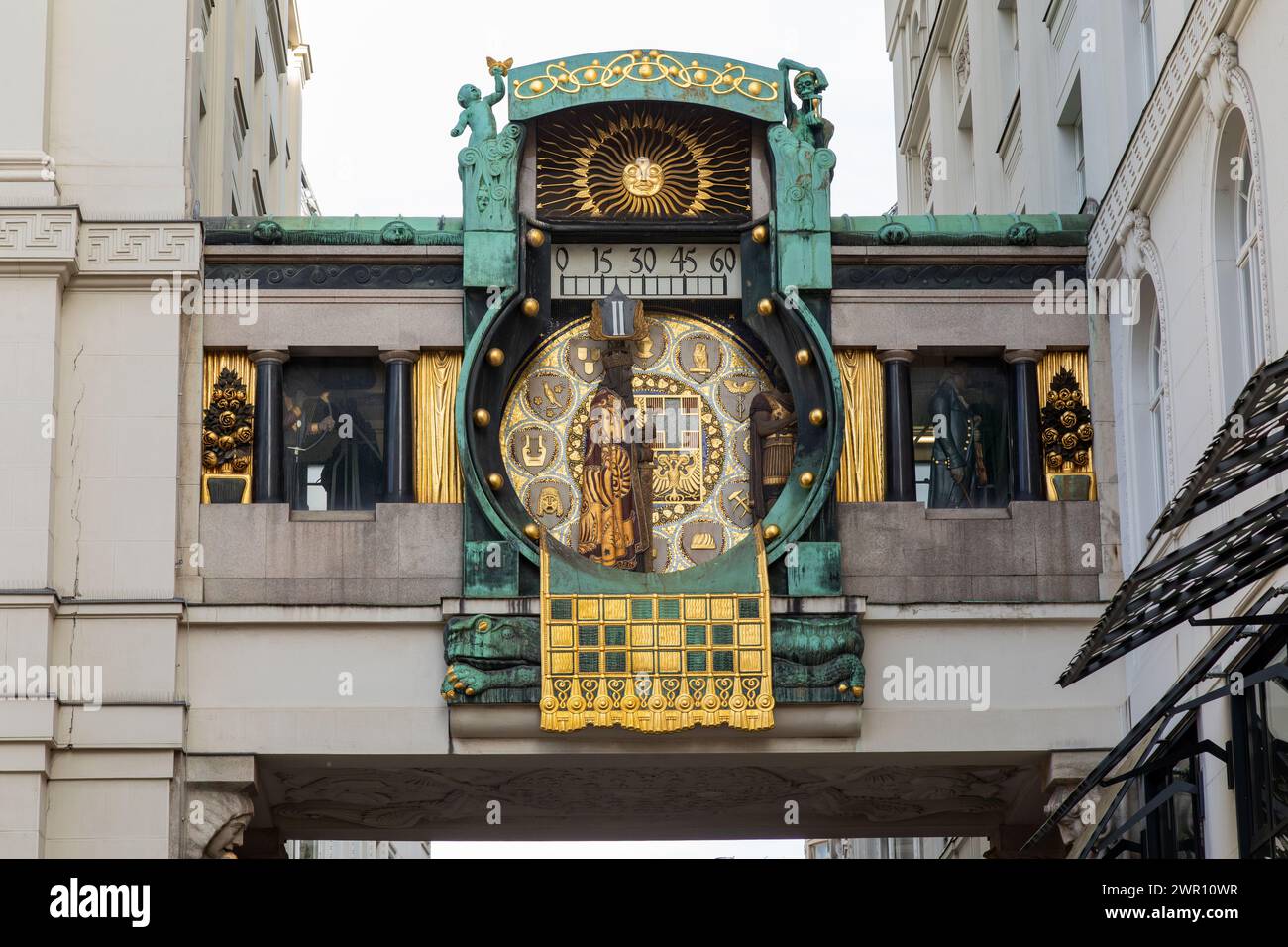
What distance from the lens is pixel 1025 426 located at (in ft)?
85.9

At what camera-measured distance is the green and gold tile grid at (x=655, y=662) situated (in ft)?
81.4

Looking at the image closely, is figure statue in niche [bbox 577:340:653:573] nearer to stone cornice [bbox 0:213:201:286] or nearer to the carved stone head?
the carved stone head

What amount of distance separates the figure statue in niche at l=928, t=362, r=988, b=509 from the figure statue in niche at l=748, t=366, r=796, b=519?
59.5 inches

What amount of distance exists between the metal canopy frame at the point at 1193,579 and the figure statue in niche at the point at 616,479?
752 cm

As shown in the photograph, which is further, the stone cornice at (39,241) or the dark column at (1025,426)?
Result: the dark column at (1025,426)

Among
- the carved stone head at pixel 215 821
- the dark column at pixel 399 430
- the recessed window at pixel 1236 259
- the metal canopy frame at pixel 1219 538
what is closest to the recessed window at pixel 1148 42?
the recessed window at pixel 1236 259

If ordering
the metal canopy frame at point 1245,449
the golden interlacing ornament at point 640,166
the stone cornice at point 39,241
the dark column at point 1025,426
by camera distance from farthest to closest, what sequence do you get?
1. the golden interlacing ornament at point 640,166
2. the dark column at point 1025,426
3. the stone cornice at point 39,241
4. the metal canopy frame at point 1245,449

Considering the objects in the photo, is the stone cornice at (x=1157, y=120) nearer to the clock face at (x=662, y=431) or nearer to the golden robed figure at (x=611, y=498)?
the clock face at (x=662, y=431)

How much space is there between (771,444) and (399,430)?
144 inches

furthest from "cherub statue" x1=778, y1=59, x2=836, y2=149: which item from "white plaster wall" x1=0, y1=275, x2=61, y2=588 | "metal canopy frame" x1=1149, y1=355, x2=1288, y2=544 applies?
"metal canopy frame" x1=1149, y1=355, x2=1288, y2=544

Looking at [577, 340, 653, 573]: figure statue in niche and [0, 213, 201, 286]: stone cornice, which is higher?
[0, 213, 201, 286]: stone cornice

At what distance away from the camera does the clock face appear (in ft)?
85.1
